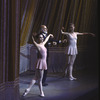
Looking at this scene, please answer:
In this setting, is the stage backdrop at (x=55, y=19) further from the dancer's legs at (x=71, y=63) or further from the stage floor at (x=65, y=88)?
the dancer's legs at (x=71, y=63)

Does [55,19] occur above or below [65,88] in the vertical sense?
above

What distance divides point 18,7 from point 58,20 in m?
2.35

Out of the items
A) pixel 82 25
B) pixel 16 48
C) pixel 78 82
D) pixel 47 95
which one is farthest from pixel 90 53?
pixel 16 48

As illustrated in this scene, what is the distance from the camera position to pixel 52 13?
4.86 m

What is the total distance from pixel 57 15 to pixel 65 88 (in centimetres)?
192

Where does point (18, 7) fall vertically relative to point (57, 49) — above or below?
above

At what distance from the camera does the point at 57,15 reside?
4.88m

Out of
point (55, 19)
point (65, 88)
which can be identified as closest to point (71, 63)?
point (65, 88)

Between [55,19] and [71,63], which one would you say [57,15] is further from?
[71,63]

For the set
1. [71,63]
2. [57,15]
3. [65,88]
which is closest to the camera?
[65,88]

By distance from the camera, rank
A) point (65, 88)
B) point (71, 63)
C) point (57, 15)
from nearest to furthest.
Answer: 1. point (65, 88)
2. point (71, 63)
3. point (57, 15)

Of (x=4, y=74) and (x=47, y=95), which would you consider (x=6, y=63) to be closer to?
(x=4, y=74)

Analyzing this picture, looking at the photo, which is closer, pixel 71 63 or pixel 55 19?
pixel 71 63

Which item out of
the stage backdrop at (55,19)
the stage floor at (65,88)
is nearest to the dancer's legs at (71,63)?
the stage floor at (65,88)
